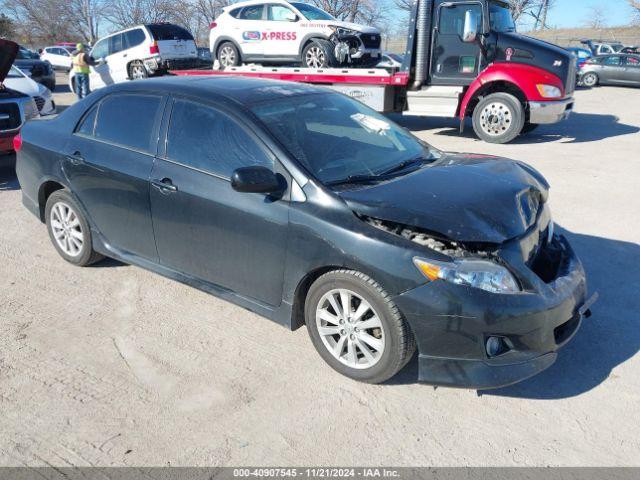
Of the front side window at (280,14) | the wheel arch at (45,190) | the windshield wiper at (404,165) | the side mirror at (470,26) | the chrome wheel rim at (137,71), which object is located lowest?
the wheel arch at (45,190)

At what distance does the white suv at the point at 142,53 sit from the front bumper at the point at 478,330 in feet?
49.4

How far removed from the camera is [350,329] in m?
3.21

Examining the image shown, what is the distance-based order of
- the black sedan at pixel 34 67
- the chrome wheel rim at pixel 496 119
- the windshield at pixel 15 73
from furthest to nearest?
1. the black sedan at pixel 34 67
2. the windshield at pixel 15 73
3. the chrome wheel rim at pixel 496 119

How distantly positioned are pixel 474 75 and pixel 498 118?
0.98m

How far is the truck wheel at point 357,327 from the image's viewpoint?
9.94ft

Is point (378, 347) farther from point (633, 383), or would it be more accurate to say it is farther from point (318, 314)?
point (633, 383)

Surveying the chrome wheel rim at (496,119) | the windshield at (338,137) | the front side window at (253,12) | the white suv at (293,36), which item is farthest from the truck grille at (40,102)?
the chrome wheel rim at (496,119)

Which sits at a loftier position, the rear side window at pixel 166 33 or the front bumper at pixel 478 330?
the rear side window at pixel 166 33

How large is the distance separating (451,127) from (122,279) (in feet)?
34.6

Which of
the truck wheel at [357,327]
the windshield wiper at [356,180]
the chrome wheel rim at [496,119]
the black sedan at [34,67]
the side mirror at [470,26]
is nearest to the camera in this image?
the truck wheel at [357,327]

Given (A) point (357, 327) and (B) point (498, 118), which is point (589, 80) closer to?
(B) point (498, 118)

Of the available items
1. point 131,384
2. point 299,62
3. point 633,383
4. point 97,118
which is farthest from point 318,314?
point 299,62

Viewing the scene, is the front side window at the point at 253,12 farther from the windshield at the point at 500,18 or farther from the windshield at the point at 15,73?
the windshield at the point at 500,18

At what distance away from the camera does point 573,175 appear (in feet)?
27.2
